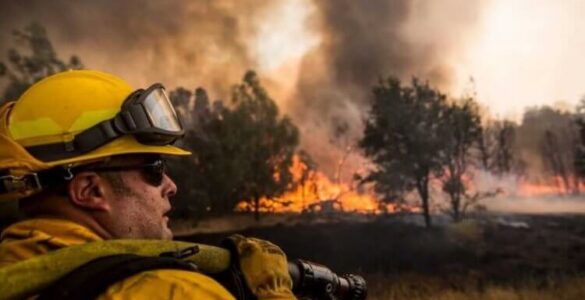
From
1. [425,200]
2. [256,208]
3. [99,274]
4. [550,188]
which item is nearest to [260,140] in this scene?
[256,208]

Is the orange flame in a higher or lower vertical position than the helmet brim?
higher

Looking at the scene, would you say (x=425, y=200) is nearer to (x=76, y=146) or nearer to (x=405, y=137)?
(x=405, y=137)

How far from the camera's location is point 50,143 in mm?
1319

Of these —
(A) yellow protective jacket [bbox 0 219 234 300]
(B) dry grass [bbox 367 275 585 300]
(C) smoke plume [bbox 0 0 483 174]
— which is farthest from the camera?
(C) smoke plume [bbox 0 0 483 174]

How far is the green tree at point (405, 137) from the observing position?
208 inches

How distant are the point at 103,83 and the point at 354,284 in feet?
3.28

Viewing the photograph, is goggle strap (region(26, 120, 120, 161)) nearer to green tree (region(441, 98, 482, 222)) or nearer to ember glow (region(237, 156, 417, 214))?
ember glow (region(237, 156, 417, 214))

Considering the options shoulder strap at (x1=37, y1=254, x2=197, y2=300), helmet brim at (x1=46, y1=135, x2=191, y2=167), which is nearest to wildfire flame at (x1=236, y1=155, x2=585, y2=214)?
helmet brim at (x1=46, y1=135, x2=191, y2=167)

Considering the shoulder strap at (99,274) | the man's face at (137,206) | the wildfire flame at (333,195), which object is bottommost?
the shoulder strap at (99,274)

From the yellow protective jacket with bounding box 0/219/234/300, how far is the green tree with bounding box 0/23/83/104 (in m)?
4.66

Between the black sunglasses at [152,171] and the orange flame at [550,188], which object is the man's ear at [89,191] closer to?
the black sunglasses at [152,171]

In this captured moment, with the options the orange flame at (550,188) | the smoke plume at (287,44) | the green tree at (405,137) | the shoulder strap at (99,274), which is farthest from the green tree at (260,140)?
the shoulder strap at (99,274)

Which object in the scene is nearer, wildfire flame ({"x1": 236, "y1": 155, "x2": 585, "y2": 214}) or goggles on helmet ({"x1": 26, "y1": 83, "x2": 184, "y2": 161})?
goggles on helmet ({"x1": 26, "y1": 83, "x2": 184, "y2": 161})

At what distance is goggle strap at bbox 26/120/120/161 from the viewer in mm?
1305
